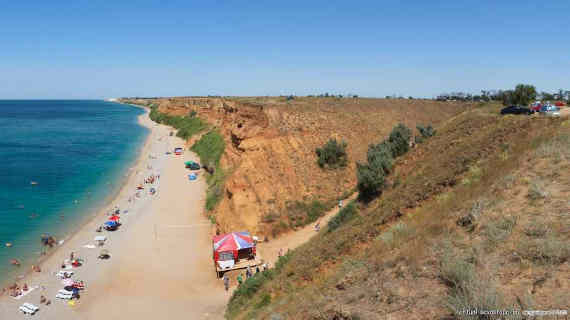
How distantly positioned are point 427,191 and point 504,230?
4332 millimetres

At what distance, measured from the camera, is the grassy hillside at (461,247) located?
A: 4.64 meters

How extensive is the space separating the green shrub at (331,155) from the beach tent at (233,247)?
340 inches

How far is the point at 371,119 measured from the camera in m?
34.8

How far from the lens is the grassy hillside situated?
15.2 feet

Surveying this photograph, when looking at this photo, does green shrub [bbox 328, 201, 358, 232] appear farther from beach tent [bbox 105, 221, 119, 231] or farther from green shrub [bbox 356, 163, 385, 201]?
beach tent [bbox 105, 221, 119, 231]

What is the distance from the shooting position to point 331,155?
2459 cm

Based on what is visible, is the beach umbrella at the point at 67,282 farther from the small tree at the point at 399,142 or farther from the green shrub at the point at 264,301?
the small tree at the point at 399,142

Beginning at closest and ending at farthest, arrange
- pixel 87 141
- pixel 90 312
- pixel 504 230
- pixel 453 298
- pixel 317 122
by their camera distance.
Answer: pixel 453 298
pixel 504 230
pixel 90 312
pixel 317 122
pixel 87 141

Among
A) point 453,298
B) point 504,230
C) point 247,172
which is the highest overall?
point 504,230

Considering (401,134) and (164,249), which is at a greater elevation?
(401,134)

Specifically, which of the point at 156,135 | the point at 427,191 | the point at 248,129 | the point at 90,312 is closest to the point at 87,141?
the point at 156,135

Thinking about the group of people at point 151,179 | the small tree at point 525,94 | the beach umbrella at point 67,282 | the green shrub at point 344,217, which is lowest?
the beach umbrella at point 67,282

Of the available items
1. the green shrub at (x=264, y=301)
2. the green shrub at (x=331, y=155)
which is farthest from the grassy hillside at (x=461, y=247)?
the green shrub at (x=331, y=155)

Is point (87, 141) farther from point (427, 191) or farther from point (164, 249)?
point (427, 191)
